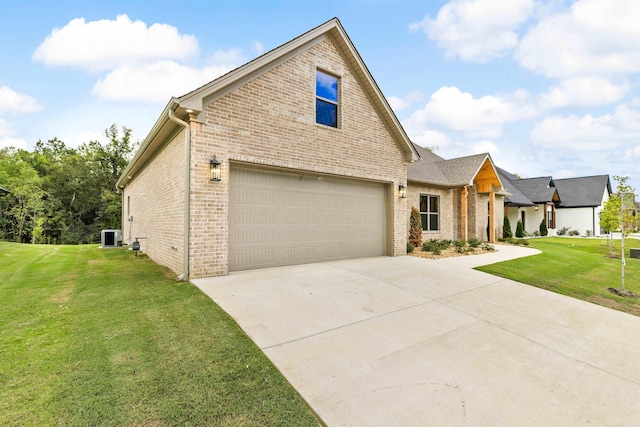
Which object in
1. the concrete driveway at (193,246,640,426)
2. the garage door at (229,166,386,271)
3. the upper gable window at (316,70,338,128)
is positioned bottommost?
the concrete driveway at (193,246,640,426)

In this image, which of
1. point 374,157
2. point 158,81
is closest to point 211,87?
point 374,157

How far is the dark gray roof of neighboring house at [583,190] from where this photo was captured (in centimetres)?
2514

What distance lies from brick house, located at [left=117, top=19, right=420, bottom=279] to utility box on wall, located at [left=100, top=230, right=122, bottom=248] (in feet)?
15.0

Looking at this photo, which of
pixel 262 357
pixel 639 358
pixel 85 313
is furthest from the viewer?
pixel 85 313

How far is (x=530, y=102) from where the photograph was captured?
1928 centimetres

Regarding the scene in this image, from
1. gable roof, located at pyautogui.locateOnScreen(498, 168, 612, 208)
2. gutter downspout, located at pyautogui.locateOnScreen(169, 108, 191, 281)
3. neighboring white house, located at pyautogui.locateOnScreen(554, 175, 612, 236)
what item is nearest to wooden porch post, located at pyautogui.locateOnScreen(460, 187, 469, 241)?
gable roof, located at pyautogui.locateOnScreen(498, 168, 612, 208)

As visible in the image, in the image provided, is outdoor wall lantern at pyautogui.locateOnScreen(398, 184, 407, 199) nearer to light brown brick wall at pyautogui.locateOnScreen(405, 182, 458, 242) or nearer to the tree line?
light brown brick wall at pyautogui.locateOnScreen(405, 182, 458, 242)

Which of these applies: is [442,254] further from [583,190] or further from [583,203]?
[583,190]

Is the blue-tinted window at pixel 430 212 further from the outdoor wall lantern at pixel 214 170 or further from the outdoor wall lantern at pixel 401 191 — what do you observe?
the outdoor wall lantern at pixel 214 170

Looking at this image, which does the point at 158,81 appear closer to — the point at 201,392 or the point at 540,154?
the point at 201,392

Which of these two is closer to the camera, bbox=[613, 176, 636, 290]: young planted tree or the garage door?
Result: the garage door

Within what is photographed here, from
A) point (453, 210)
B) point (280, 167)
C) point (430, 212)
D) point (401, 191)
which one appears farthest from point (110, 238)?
point (453, 210)

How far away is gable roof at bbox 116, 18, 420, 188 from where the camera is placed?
5.68 m

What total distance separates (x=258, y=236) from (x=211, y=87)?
345 centimetres
